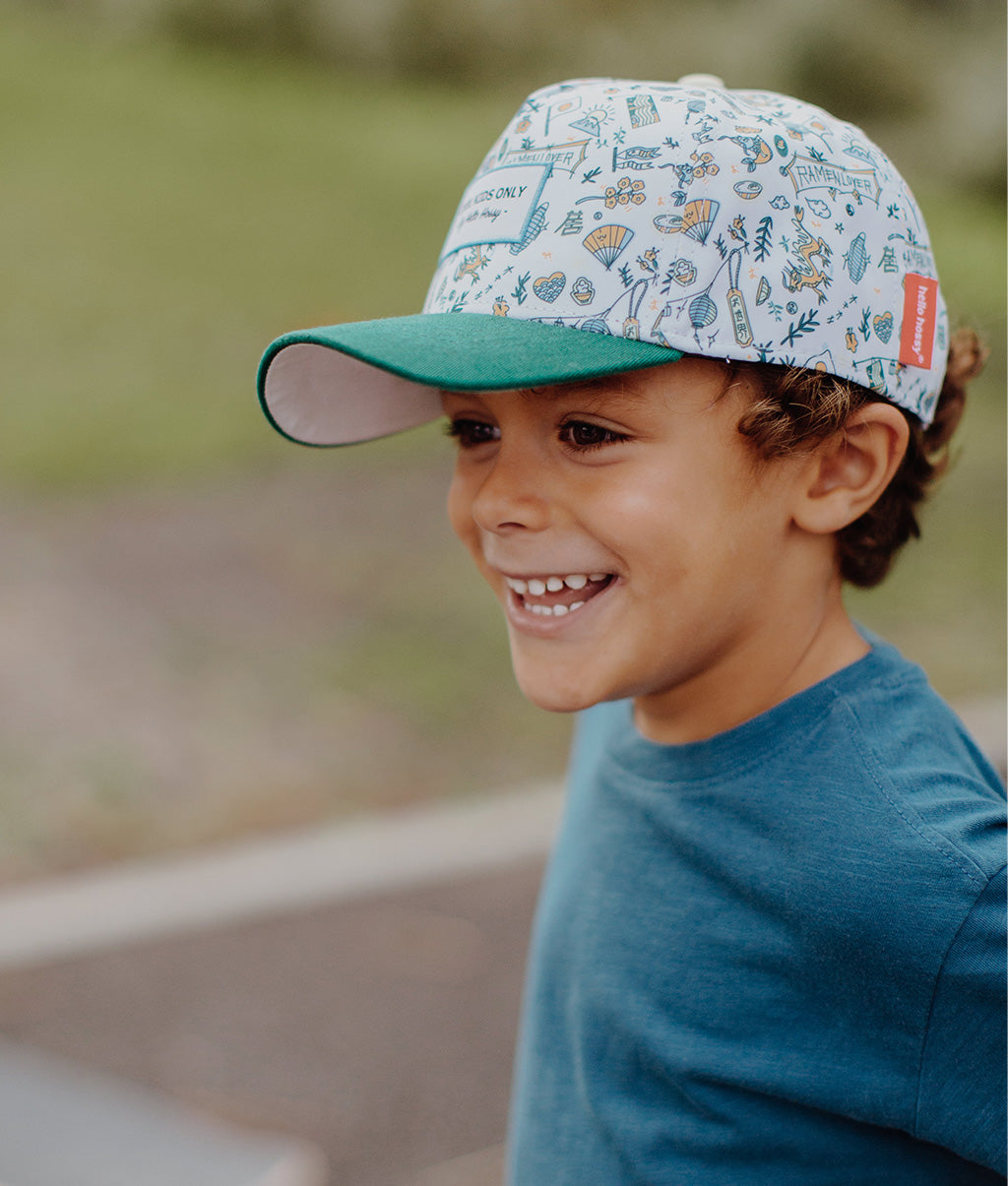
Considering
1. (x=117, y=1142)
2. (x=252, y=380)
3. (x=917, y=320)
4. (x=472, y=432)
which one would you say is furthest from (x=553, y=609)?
(x=252, y=380)

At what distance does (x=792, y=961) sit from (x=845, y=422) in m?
0.54

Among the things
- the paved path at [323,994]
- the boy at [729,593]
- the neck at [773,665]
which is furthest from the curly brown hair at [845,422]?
the paved path at [323,994]

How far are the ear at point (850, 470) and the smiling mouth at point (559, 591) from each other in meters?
0.23

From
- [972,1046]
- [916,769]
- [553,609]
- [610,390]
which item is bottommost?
[972,1046]

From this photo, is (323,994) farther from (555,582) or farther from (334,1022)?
(555,582)

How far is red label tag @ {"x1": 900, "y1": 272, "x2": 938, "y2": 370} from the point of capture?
129cm

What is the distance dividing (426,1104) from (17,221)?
8085 millimetres

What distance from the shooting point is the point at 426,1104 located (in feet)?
9.37

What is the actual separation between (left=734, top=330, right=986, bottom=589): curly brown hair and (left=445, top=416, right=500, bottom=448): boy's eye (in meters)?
0.30

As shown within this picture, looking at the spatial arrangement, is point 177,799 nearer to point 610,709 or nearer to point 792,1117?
point 610,709

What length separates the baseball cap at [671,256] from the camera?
119 cm

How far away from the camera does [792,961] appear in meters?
1.24

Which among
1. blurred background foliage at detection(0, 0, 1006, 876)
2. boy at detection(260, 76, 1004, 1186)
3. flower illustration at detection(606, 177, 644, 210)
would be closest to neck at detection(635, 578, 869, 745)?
boy at detection(260, 76, 1004, 1186)

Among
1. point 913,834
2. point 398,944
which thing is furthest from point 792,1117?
point 398,944
